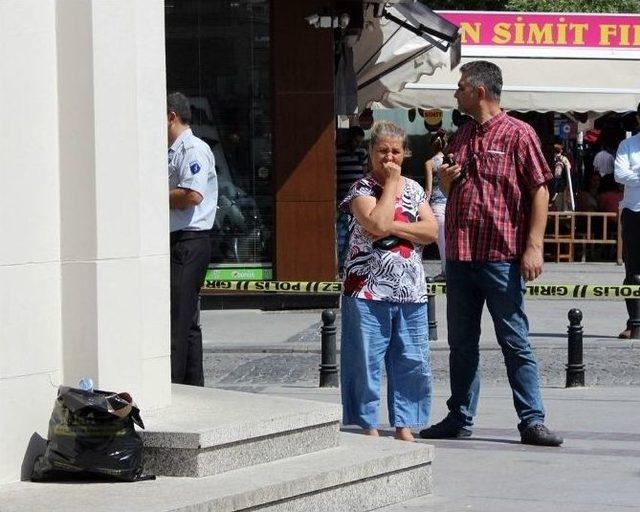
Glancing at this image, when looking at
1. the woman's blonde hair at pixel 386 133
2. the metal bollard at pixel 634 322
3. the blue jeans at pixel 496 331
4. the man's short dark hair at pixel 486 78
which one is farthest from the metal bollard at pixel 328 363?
the metal bollard at pixel 634 322

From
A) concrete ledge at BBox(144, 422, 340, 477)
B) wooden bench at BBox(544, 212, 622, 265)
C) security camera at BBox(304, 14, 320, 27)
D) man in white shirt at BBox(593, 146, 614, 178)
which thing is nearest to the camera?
concrete ledge at BBox(144, 422, 340, 477)

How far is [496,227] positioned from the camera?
7820 millimetres

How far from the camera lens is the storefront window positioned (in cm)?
1534

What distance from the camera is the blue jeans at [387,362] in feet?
25.4

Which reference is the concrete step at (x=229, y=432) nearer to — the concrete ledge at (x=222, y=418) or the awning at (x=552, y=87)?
the concrete ledge at (x=222, y=418)

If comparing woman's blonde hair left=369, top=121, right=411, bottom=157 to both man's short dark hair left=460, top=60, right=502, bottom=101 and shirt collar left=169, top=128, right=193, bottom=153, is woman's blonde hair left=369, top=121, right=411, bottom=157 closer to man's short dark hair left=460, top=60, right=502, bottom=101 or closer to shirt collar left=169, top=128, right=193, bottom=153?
man's short dark hair left=460, top=60, right=502, bottom=101

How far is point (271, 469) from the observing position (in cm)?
624

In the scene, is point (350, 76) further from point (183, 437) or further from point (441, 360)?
point (183, 437)

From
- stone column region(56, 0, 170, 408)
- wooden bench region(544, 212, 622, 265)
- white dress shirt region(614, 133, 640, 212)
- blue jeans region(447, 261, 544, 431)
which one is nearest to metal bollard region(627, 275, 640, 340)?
white dress shirt region(614, 133, 640, 212)

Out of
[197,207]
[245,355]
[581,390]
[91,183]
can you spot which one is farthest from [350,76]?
[91,183]

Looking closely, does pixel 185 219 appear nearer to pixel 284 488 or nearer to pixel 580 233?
pixel 284 488

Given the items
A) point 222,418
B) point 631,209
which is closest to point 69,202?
point 222,418

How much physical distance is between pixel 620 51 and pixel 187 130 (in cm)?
1488

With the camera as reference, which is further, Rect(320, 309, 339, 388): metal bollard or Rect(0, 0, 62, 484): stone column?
Rect(320, 309, 339, 388): metal bollard
